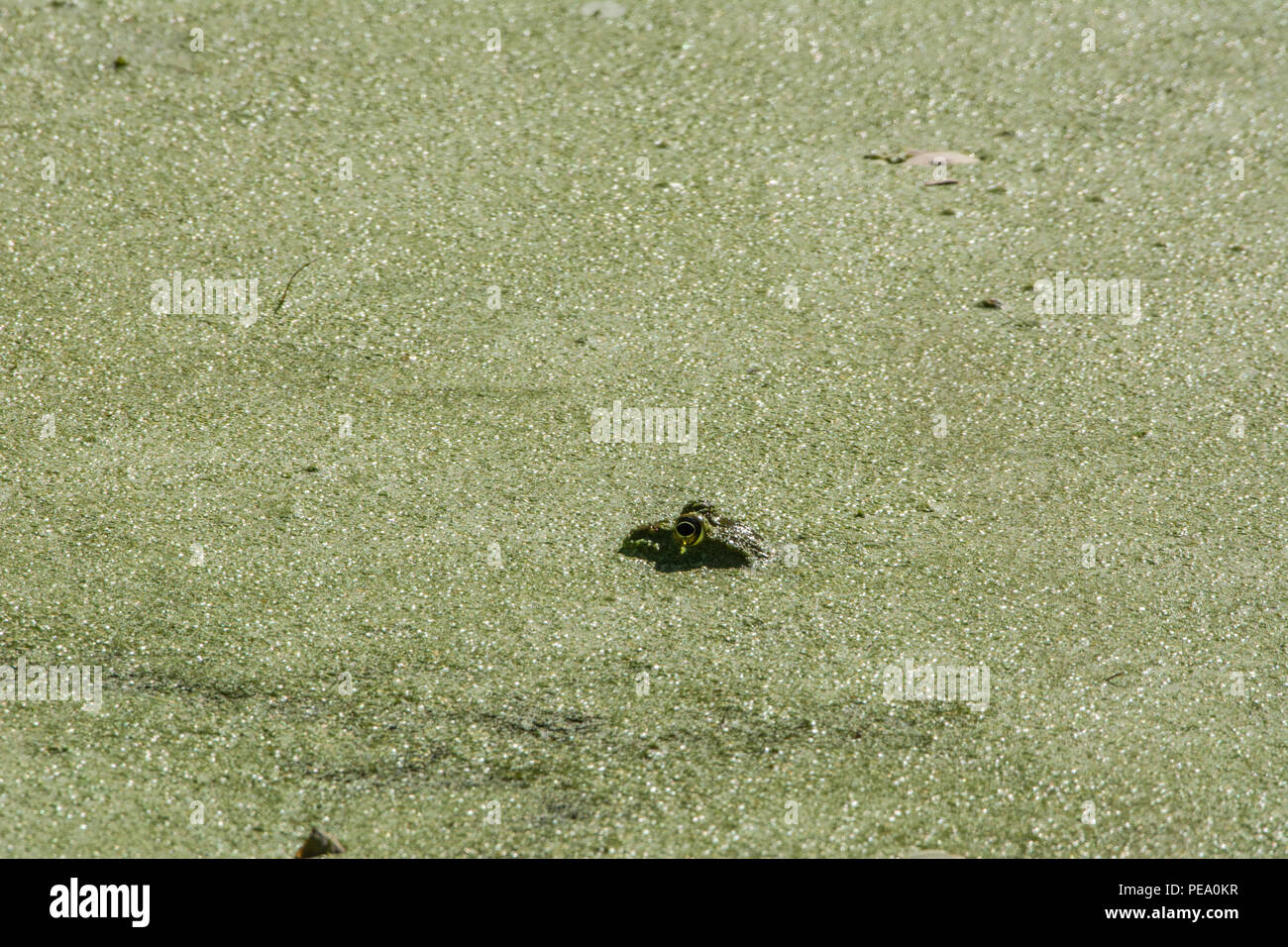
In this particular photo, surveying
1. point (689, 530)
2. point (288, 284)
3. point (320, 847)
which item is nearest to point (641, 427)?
point (689, 530)

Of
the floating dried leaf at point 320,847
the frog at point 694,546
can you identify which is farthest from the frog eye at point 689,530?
the floating dried leaf at point 320,847

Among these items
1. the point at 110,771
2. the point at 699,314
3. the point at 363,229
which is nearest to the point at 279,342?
the point at 363,229

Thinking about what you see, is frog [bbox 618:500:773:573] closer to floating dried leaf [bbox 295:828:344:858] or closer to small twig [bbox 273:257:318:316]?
floating dried leaf [bbox 295:828:344:858]

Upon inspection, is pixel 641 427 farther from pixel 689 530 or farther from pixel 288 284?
pixel 288 284

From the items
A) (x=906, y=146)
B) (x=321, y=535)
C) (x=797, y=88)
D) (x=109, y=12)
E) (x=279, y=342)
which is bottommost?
(x=321, y=535)

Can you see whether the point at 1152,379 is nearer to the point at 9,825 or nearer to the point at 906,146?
the point at 906,146

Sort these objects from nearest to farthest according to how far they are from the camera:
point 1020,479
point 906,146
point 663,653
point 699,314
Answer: point 663,653, point 1020,479, point 699,314, point 906,146

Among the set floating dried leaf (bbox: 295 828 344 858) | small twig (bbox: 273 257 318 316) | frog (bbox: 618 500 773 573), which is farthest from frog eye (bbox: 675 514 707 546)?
small twig (bbox: 273 257 318 316)

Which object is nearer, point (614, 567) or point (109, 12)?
point (614, 567)
